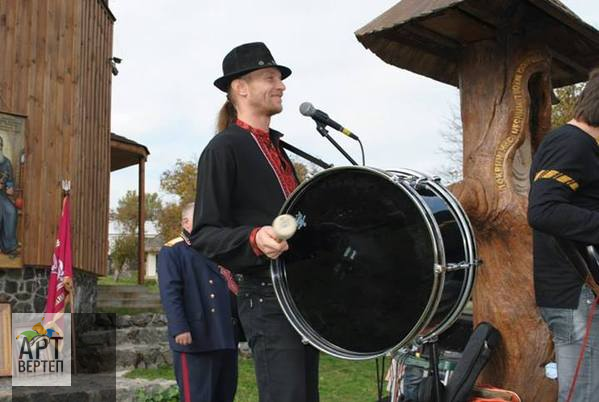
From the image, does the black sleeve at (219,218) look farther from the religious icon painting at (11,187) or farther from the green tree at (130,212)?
the green tree at (130,212)

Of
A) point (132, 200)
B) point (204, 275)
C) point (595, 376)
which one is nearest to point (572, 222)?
point (595, 376)

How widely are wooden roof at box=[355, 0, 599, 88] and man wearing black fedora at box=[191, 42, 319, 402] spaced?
162cm

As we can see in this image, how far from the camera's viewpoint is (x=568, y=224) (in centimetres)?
314

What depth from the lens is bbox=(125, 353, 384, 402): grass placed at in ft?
27.8

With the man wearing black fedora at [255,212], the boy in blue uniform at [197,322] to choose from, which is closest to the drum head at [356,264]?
the man wearing black fedora at [255,212]

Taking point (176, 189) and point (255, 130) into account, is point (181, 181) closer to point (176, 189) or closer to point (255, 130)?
point (176, 189)

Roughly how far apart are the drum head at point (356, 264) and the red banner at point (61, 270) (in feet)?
25.9

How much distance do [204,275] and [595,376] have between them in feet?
9.88

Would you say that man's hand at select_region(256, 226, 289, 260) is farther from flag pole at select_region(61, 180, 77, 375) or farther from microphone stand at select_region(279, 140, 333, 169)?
flag pole at select_region(61, 180, 77, 375)

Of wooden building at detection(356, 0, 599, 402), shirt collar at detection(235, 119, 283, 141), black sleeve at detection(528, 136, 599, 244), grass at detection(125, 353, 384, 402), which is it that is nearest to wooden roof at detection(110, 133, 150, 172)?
grass at detection(125, 353, 384, 402)

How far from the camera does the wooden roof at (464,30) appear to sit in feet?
14.9

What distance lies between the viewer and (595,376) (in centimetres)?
327

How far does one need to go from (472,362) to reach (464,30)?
→ 2.11 m

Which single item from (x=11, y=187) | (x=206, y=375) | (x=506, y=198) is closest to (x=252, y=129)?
(x=506, y=198)
